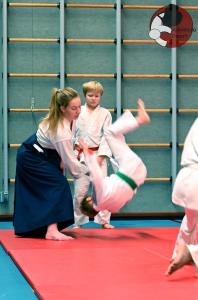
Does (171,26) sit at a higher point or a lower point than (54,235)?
higher

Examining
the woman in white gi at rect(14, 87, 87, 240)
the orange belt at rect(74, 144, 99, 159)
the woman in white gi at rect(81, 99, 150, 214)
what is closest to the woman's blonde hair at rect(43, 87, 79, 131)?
the woman in white gi at rect(14, 87, 87, 240)

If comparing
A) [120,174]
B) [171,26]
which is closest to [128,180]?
[120,174]

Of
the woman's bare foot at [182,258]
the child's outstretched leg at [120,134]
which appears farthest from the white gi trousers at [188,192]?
the child's outstretched leg at [120,134]

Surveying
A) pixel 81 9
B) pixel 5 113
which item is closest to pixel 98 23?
pixel 81 9

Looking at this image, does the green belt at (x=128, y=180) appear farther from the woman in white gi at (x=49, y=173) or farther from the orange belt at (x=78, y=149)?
the orange belt at (x=78, y=149)

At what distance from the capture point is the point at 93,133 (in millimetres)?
6637

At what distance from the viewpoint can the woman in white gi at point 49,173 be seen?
214 inches

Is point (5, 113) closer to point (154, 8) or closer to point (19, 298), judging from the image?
point (154, 8)

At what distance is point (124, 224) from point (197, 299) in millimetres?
3924

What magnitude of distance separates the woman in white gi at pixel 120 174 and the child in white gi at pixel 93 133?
156cm

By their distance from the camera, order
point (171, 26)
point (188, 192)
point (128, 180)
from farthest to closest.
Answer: point (171, 26) → point (128, 180) → point (188, 192)

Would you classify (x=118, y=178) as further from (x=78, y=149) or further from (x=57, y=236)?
(x=78, y=149)

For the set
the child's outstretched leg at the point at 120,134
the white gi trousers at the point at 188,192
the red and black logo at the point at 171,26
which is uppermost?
the red and black logo at the point at 171,26

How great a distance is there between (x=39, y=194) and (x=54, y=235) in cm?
37
